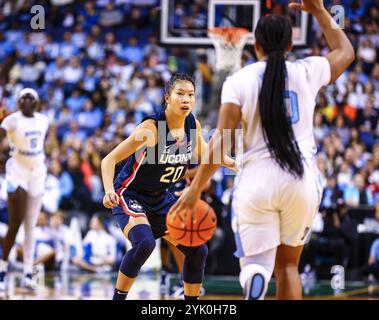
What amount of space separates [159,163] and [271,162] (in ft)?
6.00

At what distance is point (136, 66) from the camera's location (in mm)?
18359

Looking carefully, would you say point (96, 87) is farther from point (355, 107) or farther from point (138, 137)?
point (138, 137)

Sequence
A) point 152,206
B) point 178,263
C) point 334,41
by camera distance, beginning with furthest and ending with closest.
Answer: point 178,263
point 152,206
point 334,41

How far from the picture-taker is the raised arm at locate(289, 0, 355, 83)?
200 inches

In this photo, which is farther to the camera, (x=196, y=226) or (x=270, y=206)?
(x=196, y=226)

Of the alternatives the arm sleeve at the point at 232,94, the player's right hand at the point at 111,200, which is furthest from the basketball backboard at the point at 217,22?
the arm sleeve at the point at 232,94

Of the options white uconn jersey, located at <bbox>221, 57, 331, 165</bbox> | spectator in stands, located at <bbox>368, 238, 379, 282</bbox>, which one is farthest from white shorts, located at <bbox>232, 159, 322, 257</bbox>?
spectator in stands, located at <bbox>368, 238, 379, 282</bbox>

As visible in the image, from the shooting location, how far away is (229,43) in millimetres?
11688

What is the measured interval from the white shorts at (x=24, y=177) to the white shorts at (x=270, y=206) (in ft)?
17.3

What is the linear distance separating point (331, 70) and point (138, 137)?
175cm

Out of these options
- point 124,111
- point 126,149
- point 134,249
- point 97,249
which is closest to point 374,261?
point 97,249

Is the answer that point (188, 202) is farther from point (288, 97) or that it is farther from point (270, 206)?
point (288, 97)

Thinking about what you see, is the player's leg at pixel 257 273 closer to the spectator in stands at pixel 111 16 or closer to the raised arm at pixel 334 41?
the raised arm at pixel 334 41
